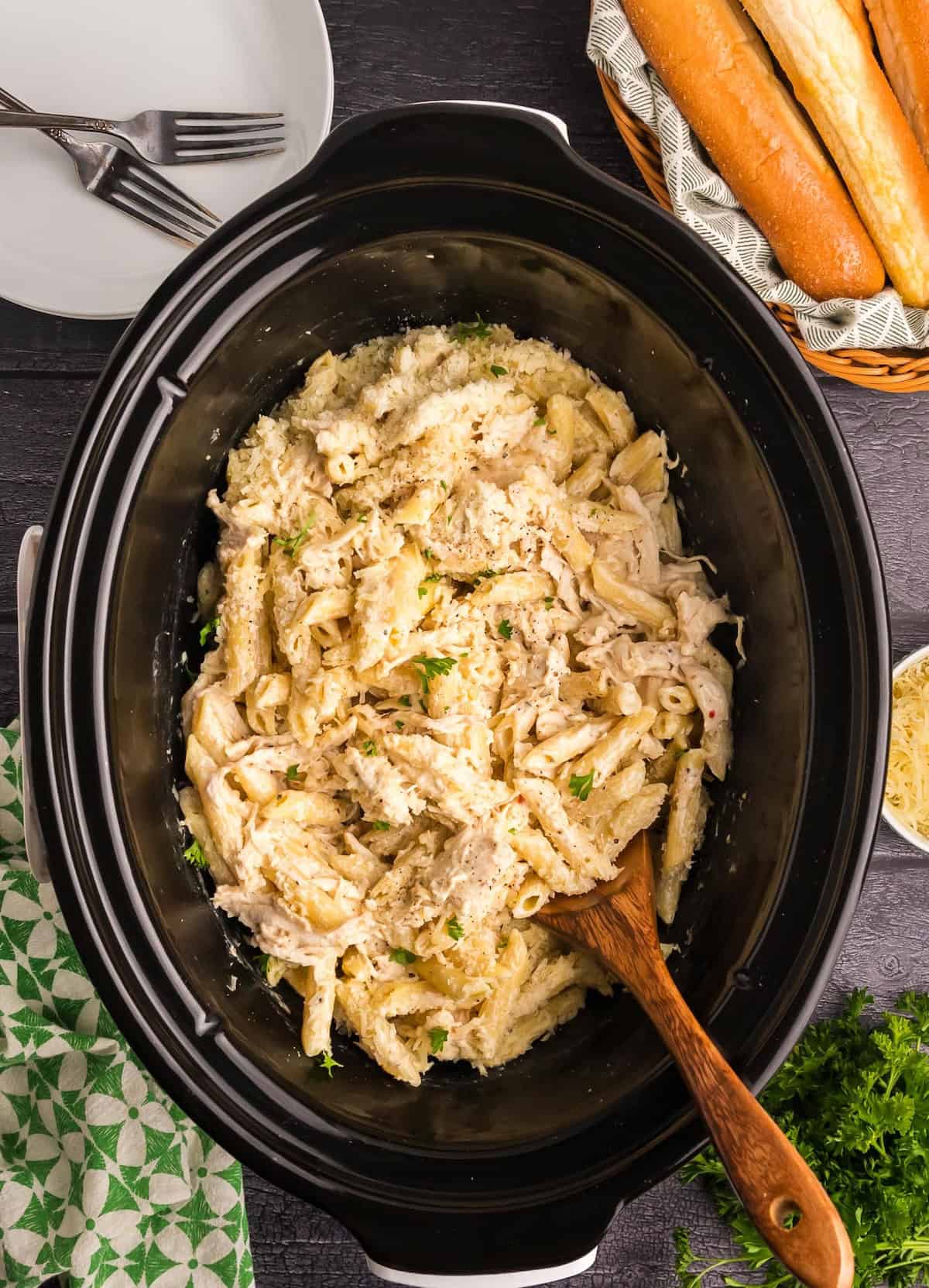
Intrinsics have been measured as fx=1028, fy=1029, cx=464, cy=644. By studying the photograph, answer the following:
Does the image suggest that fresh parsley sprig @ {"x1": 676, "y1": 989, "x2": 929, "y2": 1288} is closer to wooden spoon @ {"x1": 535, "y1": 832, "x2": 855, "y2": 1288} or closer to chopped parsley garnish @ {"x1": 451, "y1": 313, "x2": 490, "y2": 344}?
wooden spoon @ {"x1": 535, "y1": 832, "x2": 855, "y2": 1288}

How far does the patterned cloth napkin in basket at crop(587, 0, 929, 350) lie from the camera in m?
1.90

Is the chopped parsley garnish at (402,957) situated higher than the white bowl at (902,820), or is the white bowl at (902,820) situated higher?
the white bowl at (902,820)

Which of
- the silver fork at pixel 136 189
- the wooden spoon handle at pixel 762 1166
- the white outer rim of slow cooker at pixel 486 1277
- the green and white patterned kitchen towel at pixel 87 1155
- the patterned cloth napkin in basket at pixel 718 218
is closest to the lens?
the wooden spoon handle at pixel 762 1166

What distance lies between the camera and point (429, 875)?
178 cm

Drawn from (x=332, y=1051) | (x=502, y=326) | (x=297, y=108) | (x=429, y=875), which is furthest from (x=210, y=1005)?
(x=297, y=108)

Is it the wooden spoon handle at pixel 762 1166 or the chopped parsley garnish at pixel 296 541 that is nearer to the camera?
the wooden spoon handle at pixel 762 1166

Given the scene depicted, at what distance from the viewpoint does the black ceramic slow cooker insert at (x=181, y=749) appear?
5.11 feet

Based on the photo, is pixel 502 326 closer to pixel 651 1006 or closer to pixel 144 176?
pixel 144 176

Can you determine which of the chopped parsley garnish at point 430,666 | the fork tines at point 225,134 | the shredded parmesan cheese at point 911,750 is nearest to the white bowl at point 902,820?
the shredded parmesan cheese at point 911,750

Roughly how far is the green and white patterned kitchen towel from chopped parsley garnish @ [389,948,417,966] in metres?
0.72

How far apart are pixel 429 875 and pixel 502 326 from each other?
1.05 meters

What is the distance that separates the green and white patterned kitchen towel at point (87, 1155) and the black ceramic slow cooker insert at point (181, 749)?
578 mm

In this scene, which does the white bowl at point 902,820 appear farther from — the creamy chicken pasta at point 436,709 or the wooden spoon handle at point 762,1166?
the wooden spoon handle at point 762,1166

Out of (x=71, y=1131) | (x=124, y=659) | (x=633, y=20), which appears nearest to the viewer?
(x=124, y=659)
